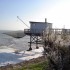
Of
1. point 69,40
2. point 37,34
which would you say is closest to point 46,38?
point 69,40

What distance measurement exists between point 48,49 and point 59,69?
1681 mm

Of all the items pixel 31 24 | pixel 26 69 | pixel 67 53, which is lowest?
pixel 26 69

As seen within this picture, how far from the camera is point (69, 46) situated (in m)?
13.1

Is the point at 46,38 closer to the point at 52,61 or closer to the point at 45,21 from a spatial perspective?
the point at 52,61

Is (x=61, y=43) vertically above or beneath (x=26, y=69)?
above

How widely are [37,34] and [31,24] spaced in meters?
2.71

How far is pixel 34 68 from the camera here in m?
17.0

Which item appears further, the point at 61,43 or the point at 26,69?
the point at 26,69

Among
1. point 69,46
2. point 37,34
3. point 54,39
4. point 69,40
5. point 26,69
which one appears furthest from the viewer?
point 37,34

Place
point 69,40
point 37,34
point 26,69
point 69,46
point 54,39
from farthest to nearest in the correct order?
point 37,34 → point 26,69 → point 54,39 → point 69,40 → point 69,46

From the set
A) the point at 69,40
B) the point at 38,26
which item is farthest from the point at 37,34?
the point at 69,40

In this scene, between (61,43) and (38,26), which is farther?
(38,26)

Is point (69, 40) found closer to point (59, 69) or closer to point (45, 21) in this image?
point (59, 69)

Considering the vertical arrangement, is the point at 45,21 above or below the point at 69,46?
above
